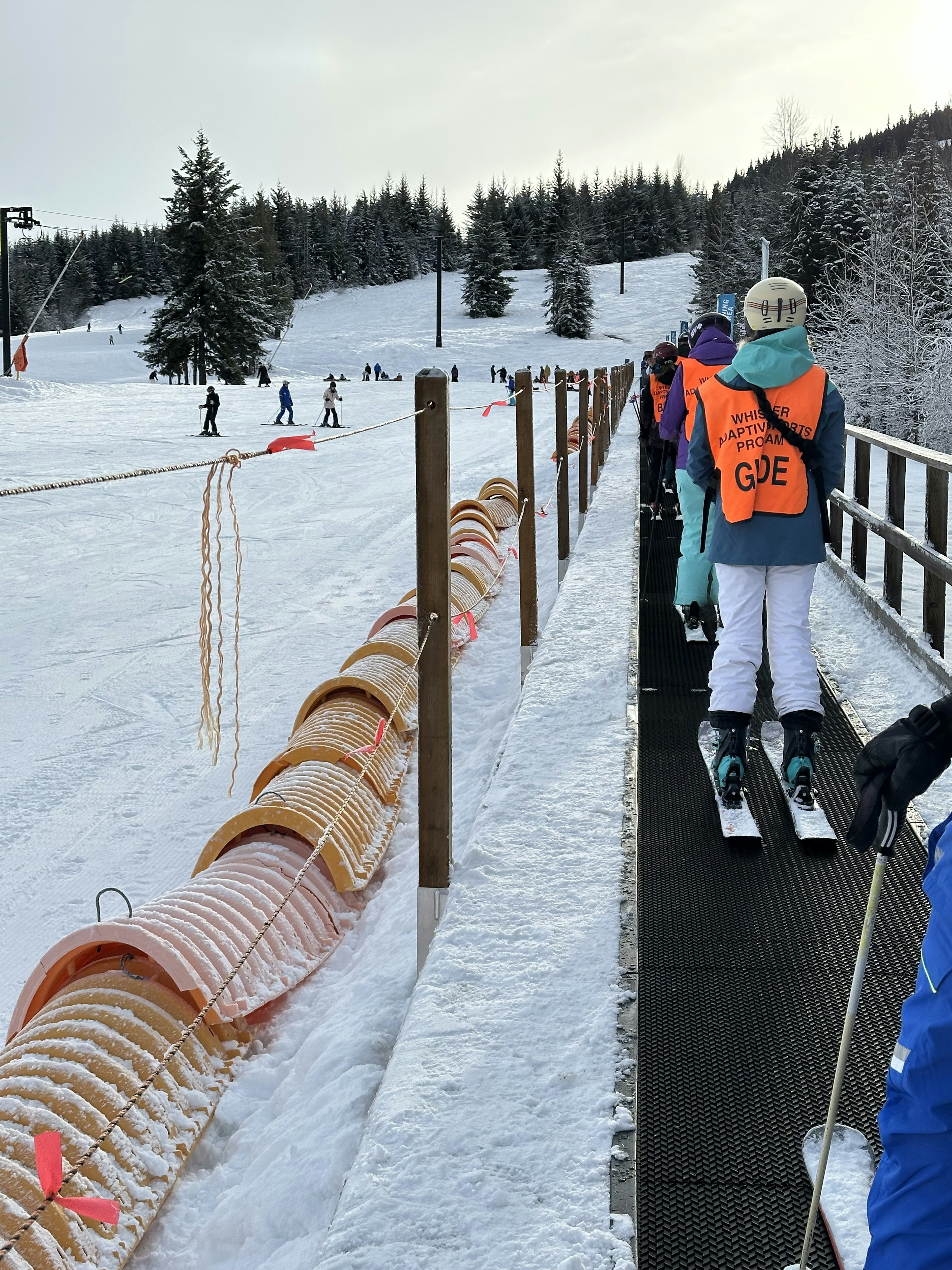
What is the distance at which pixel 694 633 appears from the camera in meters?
6.66

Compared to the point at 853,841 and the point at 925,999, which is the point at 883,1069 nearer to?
the point at 853,841

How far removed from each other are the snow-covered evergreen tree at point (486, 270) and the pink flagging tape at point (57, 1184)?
8207cm

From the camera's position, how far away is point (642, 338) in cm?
7475

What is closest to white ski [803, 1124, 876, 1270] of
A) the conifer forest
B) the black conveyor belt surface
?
the black conveyor belt surface

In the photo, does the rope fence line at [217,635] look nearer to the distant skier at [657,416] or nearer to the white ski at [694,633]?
the white ski at [694,633]

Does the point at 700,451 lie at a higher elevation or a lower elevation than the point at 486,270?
lower

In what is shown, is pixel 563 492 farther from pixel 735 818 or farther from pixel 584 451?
pixel 735 818

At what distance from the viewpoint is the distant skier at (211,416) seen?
79.4 feet

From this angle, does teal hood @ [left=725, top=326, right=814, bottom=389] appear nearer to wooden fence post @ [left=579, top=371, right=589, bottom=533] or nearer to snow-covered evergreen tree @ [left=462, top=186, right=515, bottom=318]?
wooden fence post @ [left=579, top=371, right=589, bottom=533]

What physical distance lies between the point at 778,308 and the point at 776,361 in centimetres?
19

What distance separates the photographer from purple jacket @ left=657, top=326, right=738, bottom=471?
5883 mm

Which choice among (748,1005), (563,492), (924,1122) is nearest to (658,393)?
(563,492)

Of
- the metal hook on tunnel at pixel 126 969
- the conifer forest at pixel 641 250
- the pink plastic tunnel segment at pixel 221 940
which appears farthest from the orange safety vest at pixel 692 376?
the conifer forest at pixel 641 250

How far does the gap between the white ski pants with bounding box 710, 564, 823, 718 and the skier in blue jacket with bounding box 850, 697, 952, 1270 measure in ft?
8.93
